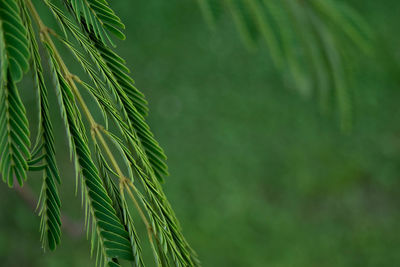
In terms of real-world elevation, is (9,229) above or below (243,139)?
below

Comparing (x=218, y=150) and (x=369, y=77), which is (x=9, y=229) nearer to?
(x=218, y=150)

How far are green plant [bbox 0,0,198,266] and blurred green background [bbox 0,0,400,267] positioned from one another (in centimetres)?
306

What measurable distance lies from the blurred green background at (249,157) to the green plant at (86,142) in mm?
3059

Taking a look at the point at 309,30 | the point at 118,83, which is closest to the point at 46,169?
the point at 118,83

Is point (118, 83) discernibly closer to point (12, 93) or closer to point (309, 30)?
point (12, 93)

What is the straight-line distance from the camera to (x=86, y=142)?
832 mm

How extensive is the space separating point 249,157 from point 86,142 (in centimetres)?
412

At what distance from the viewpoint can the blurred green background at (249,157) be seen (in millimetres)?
4082

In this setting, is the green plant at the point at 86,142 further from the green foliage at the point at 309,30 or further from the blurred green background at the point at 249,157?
the blurred green background at the point at 249,157

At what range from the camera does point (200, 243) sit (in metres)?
4.09

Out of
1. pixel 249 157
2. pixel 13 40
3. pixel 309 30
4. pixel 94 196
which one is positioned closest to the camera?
pixel 13 40

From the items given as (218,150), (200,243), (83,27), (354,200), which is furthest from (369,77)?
(83,27)

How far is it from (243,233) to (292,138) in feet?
4.43

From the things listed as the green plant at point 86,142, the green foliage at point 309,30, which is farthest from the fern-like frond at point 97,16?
the green foliage at point 309,30
